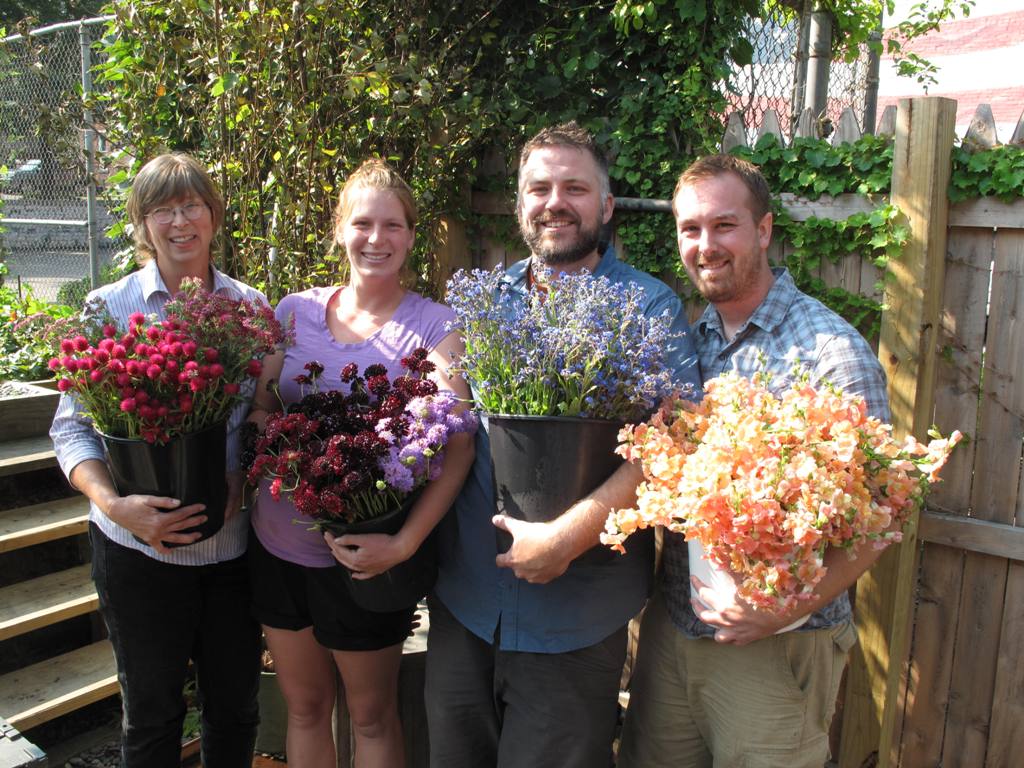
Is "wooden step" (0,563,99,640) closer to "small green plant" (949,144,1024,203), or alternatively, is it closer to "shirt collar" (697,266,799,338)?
"shirt collar" (697,266,799,338)

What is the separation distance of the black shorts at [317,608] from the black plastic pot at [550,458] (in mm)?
605

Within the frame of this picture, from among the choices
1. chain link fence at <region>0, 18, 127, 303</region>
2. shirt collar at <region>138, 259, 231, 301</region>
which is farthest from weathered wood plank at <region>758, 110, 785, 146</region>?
chain link fence at <region>0, 18, 127, 303</region>

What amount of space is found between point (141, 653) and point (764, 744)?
1.69m

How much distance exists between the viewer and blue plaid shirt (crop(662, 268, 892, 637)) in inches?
74.5

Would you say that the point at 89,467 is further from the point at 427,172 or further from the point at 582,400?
the point at 427,172

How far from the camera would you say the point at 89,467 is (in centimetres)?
229

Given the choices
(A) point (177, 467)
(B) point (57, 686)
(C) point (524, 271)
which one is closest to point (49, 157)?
(B) point (57, 686)

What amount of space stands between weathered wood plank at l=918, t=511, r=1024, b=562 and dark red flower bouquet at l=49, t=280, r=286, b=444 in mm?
2006

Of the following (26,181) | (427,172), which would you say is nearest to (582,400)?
(427,172)

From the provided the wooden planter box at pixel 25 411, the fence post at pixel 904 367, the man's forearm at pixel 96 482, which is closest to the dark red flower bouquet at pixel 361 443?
the man's forearm at pixel 96 482

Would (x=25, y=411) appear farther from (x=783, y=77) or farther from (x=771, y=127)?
(x=783, y=77)

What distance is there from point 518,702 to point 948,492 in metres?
1.48

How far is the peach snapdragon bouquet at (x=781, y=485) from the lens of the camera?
1557 mm

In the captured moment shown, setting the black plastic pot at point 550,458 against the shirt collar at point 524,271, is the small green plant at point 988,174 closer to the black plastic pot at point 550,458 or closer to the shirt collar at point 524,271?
the shirt collar at point 524,271
